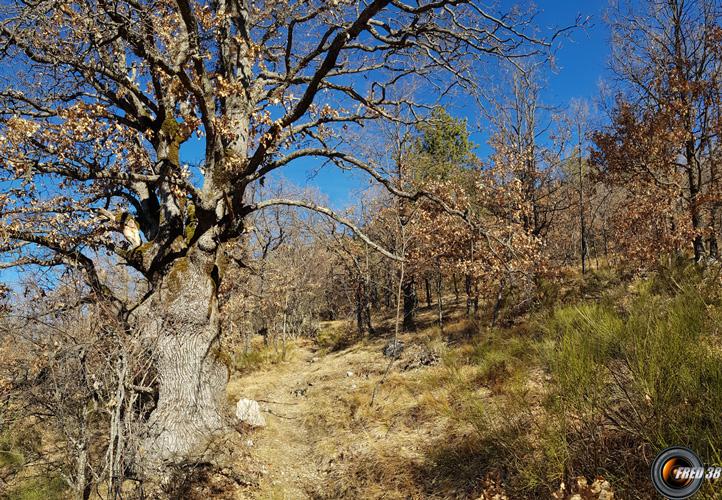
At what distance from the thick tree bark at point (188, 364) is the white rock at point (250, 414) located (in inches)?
82.0

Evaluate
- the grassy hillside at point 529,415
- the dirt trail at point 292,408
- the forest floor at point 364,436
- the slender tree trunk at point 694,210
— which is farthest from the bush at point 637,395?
the slender tree trunk at point 694,210

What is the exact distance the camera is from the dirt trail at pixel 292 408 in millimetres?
6309

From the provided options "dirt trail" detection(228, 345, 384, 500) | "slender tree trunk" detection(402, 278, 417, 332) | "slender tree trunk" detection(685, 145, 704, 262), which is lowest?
"dirt trail" detection(228, 345, 384, 500)

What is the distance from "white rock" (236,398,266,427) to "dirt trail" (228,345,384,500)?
0.68 feet

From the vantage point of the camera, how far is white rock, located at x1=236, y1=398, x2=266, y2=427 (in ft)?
27.3

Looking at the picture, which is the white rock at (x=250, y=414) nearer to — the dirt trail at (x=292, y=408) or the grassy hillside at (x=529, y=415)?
the dirt trail at (x=292, y=408)

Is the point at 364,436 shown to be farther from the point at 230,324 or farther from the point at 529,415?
the point at 230,324

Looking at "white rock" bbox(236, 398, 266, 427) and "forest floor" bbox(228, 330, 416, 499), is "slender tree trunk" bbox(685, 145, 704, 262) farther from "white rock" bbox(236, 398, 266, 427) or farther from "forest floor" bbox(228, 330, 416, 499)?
"white rock" bbox(236, 398, 266, 427)

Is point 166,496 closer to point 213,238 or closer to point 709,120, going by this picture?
point 213,238

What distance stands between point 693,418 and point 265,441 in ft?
23.5

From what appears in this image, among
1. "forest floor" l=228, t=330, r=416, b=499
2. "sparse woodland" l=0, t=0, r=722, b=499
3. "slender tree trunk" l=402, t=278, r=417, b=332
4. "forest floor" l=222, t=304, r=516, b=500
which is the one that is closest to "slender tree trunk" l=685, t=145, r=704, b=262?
"sparse woodland" l=0, t=0, r=722, b=499

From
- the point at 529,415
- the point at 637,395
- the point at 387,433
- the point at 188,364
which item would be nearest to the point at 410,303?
the point at 387,433

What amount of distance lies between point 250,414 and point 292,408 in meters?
2.22

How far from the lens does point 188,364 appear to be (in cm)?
615
